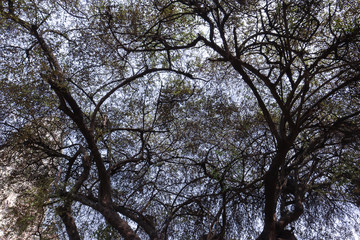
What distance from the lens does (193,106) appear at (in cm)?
914

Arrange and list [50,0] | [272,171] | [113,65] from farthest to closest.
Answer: [113,65], [50,0], [272,171]

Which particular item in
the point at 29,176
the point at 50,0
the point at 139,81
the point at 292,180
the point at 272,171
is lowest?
the point at 272,171

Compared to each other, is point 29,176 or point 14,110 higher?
point 14,110

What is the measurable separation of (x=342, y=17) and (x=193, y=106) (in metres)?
4.37

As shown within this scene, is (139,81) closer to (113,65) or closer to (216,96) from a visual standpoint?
(113,65)

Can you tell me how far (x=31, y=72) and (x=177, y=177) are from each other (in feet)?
17.1

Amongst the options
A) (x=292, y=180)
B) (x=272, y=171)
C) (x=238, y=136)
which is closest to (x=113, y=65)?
(x=238, y=136)

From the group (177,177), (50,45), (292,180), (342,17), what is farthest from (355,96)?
(50,45)

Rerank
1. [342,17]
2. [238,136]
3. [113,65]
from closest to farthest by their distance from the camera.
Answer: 1. [342,17]
2. [113,65]
3. [238,136]

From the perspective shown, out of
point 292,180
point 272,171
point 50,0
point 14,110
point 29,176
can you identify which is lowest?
point 272,171

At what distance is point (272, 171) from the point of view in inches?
258

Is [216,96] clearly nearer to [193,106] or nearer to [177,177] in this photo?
[193,106]

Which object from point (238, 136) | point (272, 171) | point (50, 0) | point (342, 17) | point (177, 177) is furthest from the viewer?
point (177, 177)

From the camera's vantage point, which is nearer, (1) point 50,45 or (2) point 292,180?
(1) point 50,45
